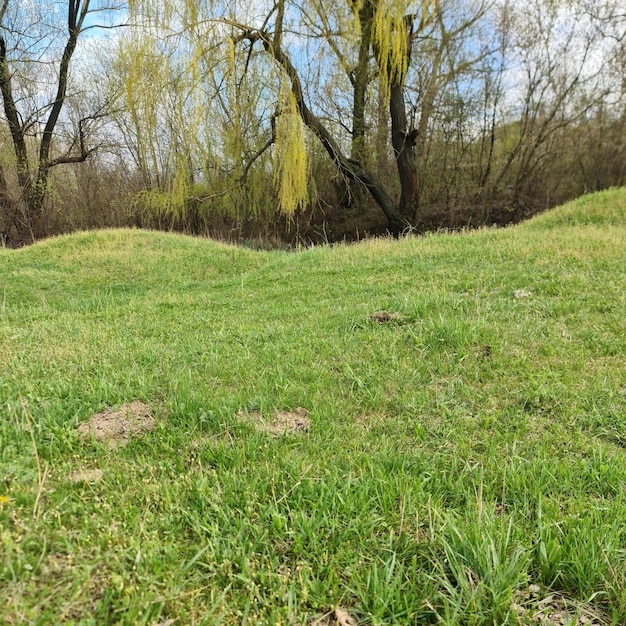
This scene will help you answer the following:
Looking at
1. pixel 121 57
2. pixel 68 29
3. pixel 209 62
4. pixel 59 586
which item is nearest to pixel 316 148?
pixel 209 62

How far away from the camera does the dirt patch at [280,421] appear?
7.34 feet

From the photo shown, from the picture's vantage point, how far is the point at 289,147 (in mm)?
8875

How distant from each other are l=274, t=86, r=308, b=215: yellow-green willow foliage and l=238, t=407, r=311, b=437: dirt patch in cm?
740

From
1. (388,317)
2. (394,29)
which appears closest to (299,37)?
(394,29)

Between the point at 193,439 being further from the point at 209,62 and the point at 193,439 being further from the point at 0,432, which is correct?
the point at 209,62

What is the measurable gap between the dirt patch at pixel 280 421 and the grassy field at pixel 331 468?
0.02 meters

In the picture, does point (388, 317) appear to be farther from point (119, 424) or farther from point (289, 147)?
point (289, 147)

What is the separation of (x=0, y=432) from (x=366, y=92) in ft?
42.4

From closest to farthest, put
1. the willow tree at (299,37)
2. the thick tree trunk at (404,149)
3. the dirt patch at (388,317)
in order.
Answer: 1. the dirt patch at (388,317)
2. the willow tree at (299,37)
3. the thick tree trunk at (404,149)

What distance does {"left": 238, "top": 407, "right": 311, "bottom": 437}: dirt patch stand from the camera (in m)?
2.24

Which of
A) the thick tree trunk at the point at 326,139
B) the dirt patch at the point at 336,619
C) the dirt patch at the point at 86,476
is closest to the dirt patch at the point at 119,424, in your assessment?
the dirt patch at the point at 86,476

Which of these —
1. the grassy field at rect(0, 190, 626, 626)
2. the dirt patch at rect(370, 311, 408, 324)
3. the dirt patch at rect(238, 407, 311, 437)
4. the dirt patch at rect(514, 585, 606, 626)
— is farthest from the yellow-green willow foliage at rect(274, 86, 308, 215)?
the dirt patch at rect(514, 585, 606, 626)

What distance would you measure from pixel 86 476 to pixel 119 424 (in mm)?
505

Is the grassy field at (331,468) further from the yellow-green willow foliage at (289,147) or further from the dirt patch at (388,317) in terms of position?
the yellow-green willow foliage at (289,147)
